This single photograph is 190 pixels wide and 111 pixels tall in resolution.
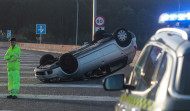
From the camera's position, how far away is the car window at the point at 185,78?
7.35 feet

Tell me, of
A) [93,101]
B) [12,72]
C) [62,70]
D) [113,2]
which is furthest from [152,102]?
[113,2]

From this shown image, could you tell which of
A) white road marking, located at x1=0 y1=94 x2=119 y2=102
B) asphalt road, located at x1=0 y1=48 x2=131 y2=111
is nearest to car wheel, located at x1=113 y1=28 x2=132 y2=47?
asphalt road, located at x1=0 y1=48 x2=131 y2=111

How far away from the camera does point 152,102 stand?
238cm

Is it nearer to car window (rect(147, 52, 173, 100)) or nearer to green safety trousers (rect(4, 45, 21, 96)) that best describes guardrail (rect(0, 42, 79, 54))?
green safety trousers (rect(4, 45, 21, 96))

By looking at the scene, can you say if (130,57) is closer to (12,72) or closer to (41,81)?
(41,81)

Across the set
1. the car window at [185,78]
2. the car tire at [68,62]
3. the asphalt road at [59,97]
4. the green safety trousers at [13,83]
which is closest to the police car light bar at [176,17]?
the car window at [185,78]

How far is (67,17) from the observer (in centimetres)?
10100

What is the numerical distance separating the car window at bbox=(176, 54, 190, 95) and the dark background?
76830 millimetres

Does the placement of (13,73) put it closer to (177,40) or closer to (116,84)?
(116,84)

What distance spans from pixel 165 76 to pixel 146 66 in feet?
3.13

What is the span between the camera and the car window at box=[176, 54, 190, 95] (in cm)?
224

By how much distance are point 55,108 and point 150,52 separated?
496cm

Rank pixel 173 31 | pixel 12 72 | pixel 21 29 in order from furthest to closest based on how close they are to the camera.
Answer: pixel 21 29, pixel 12 72, pixel 173 31

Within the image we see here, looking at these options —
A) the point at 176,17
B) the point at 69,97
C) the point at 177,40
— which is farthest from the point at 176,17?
the point at 69,97
